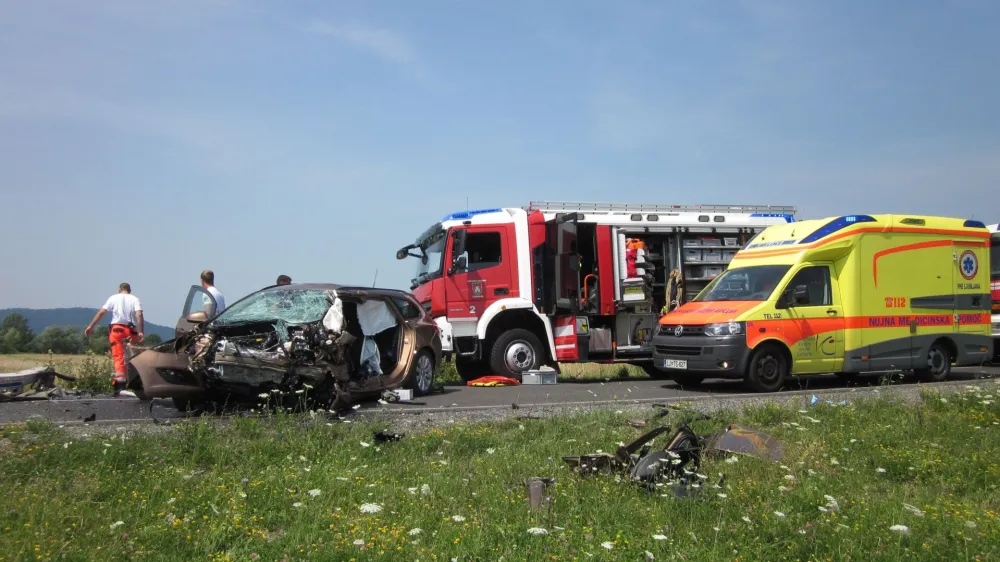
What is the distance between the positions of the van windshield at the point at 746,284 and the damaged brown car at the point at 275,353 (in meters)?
5.26

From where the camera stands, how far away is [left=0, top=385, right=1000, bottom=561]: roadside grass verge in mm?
4273

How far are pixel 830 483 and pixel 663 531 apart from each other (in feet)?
5.27

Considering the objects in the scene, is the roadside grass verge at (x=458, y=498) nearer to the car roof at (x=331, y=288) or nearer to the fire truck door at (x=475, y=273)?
the car roof at (x=331, y=288)

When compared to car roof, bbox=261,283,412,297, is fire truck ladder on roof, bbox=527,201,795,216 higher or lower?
higher

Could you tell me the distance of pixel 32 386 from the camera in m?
11.4

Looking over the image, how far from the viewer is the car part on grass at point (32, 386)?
Answer: 427 inches

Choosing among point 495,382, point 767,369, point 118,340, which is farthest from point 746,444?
point 118,340

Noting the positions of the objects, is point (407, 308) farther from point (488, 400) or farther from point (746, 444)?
point (746, 444)

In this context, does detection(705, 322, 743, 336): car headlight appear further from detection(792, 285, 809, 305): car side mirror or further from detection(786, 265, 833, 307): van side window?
detection(786, 265, 833, 307): van side window

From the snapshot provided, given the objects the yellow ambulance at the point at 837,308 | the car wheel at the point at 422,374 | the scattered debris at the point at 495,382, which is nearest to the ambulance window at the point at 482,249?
the scattered debris at the point at 495,382

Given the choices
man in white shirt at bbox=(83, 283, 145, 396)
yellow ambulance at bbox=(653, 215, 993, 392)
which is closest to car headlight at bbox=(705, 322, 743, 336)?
yellow ambulance at bbox=(653, 215, 993, 392)

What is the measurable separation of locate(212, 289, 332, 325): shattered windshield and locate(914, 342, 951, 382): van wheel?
9.97 metres

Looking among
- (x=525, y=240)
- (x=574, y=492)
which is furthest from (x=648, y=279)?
(x=574, y=492)

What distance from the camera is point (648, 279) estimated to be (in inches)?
631
